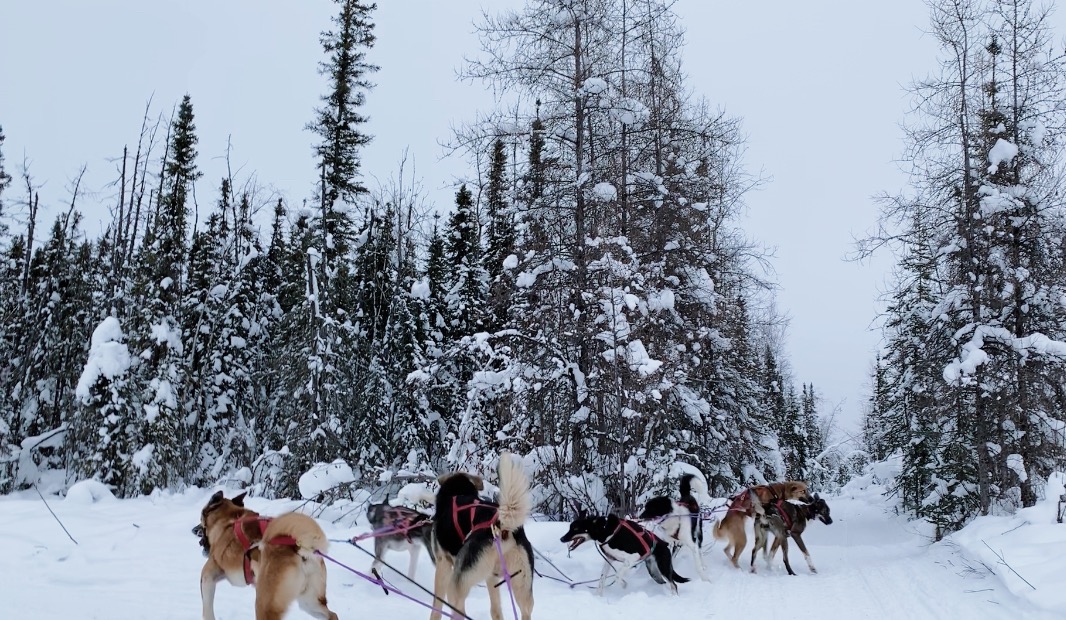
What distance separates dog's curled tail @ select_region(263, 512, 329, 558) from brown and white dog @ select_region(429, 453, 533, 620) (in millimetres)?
1161

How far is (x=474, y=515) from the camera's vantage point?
5.45 m

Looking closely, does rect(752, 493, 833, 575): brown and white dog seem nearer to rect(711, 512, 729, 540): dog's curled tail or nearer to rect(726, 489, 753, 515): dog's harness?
rect(726, 489, 753, 515): dog's harness

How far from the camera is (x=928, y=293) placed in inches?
583

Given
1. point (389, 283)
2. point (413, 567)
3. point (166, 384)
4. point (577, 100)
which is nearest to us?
point (413, 567)

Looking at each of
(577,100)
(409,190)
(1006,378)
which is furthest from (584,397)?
(409,190)

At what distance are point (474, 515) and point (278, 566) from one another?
1.67 metres

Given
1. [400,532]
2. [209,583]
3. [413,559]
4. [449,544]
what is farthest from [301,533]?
[413,559]

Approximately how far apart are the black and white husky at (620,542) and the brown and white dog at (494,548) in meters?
2.24

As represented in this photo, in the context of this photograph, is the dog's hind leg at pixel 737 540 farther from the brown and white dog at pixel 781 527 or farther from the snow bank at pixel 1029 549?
the snow bank at pixel 1029 549

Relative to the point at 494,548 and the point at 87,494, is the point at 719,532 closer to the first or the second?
the point at 494,548

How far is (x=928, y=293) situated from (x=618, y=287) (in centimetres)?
887

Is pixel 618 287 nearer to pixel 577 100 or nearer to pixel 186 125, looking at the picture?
pixel 577 100

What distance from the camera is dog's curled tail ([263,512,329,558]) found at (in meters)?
4.30

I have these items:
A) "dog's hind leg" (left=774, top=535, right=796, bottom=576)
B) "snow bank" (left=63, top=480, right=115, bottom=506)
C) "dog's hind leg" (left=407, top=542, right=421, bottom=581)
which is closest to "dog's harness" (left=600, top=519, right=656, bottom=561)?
"dog's hind leg" (left=407, top=542, right=421, bottom=581)
